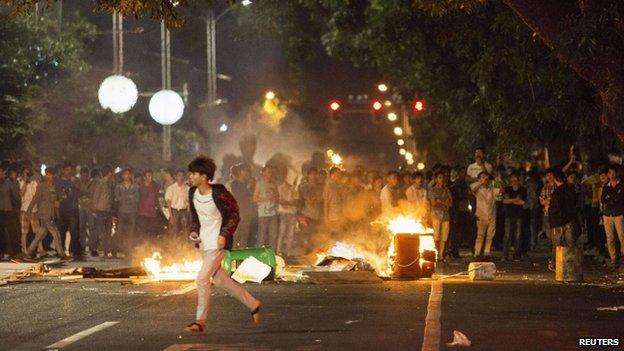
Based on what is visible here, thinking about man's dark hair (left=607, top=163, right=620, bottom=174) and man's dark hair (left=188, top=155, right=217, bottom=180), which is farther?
man's dark hair (left=607, top=163, right=620, bottom=174)

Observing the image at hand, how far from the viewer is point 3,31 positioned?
33625 millimetres

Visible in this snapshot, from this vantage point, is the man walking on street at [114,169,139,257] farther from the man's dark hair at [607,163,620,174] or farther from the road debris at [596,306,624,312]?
the road debris at [596,306,624,312]

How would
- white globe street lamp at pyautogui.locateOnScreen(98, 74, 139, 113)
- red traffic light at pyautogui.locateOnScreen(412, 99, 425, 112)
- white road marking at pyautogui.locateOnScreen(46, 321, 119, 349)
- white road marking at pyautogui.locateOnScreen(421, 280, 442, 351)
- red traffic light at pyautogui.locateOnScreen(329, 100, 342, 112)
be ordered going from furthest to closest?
red traffic light at pyautogui.locateOnScreen(329, 100, 342, 112) → red traffic light at pyautogui.locateOnScreen(412, 99, 425, 112) → white globe street lamp at pyautogui.locateOnScreen(98, 74, 139, 113) → white road marking at pyautogui.locateOnScreen(46, 321, 119, 349) → white road marking at pyautogui.locateOnScreen(421, 280, 442, 351)

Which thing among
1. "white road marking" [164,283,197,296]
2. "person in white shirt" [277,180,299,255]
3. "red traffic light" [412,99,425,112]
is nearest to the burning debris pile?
"white road marking" [164,283,197,296]

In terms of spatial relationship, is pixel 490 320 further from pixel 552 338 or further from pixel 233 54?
pixel 233 54

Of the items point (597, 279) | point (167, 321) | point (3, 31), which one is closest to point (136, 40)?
point (3, 31)

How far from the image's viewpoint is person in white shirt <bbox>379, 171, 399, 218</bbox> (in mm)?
25047

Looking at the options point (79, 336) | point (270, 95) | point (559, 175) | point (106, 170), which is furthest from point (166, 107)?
point (270, 95)

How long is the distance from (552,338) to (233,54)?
2544 inches

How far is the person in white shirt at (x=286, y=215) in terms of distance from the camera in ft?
92.0

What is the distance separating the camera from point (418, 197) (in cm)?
2511

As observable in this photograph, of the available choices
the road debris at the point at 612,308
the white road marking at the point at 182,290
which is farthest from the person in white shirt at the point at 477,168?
the road debris at the point at 612,308

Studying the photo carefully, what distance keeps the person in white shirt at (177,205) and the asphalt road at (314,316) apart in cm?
813

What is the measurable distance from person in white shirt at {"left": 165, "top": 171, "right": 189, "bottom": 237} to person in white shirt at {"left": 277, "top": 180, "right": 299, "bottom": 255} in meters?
1.97
